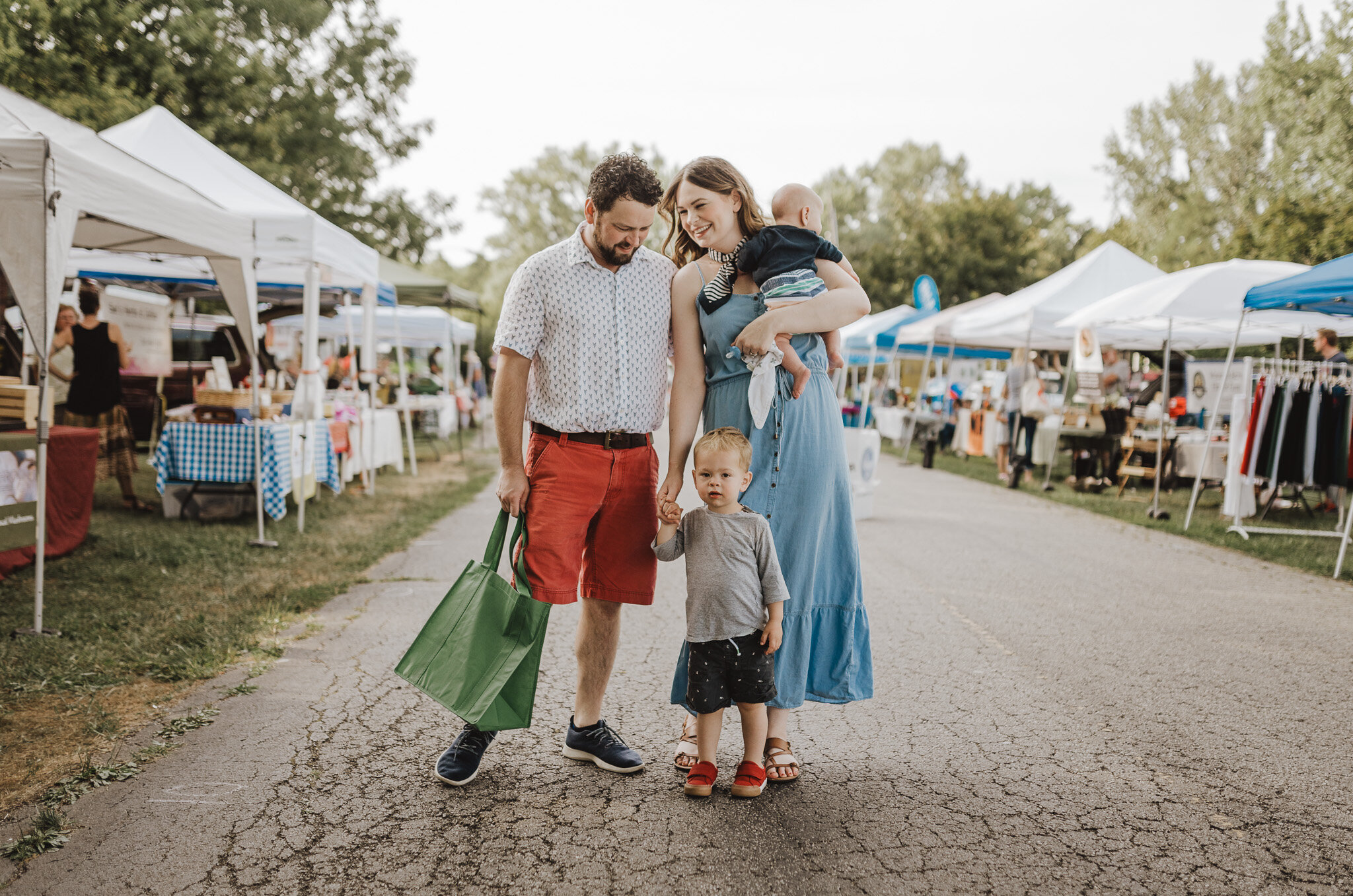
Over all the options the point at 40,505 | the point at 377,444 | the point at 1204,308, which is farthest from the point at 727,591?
the point at 377,444

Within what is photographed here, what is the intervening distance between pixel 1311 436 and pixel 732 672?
799 centimetres

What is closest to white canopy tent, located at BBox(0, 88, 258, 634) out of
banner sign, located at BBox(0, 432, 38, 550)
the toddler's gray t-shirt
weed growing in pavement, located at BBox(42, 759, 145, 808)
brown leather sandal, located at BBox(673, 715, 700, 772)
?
banner sign, located at BBox(0, 432, 38, 550)

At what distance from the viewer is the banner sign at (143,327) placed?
47.9ft

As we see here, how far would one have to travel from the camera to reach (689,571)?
2986 millimetres

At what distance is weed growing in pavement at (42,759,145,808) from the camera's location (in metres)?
2.94

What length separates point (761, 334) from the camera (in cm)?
288

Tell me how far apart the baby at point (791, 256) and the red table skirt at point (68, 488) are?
19.1 ft

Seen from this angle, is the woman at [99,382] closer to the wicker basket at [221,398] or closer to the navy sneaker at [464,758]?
the wicker basket at [221,398]

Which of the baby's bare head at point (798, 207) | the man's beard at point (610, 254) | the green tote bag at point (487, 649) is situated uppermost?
the baby's bare head at point (798, 207)

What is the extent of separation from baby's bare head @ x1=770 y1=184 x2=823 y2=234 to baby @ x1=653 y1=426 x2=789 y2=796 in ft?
2.38

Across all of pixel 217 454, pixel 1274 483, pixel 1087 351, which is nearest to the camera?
pixel 217 454

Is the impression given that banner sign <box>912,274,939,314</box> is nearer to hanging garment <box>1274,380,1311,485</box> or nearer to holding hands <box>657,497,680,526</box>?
hanging garment <box>1274,380,1311,485</box>

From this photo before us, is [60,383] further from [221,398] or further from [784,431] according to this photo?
[784,431]

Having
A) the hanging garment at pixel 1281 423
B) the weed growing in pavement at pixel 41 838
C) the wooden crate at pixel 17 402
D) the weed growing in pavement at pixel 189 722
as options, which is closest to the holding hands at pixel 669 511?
the weed growing in pavement at pixel 41 838
